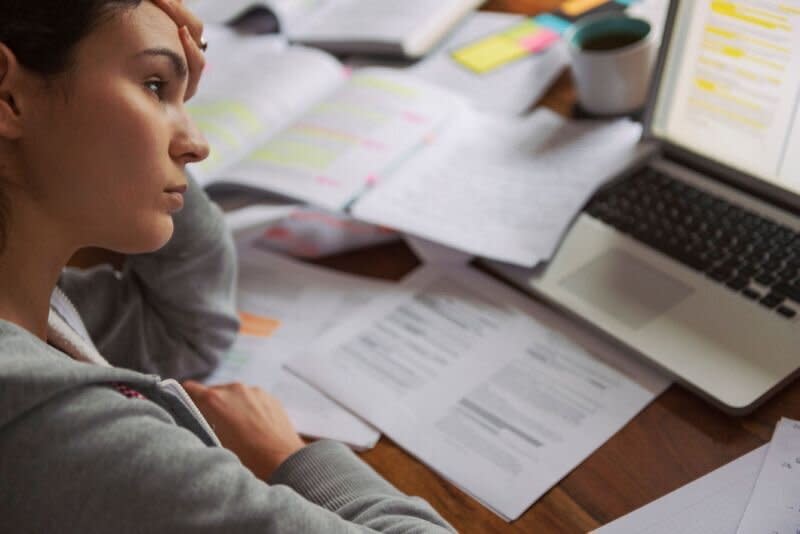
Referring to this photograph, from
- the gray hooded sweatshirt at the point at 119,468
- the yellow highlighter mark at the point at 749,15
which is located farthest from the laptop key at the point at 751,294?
the gray hooded sweatshirt at the point at 119,468

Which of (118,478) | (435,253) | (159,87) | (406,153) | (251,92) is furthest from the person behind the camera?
(251,92)

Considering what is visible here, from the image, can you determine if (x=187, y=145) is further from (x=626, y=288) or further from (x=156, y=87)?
(x=626, y=288)

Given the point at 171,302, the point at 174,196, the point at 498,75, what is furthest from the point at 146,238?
the point at 498,75

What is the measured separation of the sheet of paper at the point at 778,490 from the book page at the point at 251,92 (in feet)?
2.16

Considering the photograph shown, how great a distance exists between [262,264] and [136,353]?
0.59 ft

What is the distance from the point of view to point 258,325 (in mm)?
912

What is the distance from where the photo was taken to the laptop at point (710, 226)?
0.74m

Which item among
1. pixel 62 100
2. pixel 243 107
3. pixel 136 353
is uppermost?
pixel 62 100

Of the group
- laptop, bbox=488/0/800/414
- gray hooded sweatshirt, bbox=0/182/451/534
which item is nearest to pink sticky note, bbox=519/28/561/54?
laptop, bbox=488/0/800/414

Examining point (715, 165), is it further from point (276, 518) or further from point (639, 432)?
point (276, 518)

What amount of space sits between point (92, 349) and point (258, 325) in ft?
0.70

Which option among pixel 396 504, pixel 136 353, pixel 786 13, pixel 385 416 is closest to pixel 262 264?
pixel 136 353

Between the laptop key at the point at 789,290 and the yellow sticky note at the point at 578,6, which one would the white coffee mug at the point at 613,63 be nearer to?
the yellow sticky note at the point at 578,6

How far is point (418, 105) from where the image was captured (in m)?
1.11
